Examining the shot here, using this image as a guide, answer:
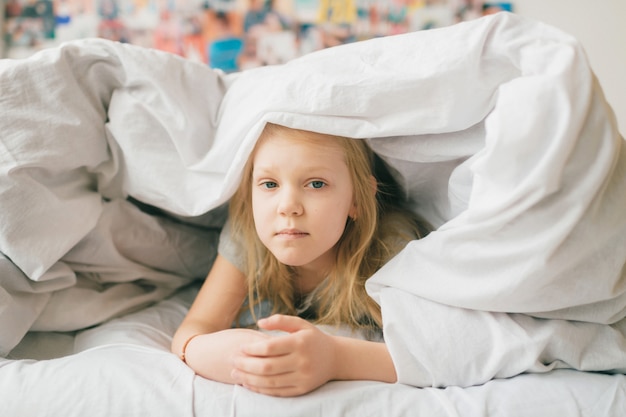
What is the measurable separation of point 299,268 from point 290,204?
0.21 meters

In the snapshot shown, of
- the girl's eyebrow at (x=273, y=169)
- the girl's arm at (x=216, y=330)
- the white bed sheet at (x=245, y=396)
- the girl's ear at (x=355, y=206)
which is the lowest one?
the girl's arm at (x=216, y=330)

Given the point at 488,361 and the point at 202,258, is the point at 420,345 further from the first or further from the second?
the point at 202,258

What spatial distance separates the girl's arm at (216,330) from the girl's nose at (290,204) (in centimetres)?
15

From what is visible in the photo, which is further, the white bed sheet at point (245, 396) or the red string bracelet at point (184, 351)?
the red string bracelet at point (184, 351)

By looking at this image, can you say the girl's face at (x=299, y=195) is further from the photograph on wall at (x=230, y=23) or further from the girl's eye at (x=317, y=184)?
the photograph on wall at (x=230, y=23)

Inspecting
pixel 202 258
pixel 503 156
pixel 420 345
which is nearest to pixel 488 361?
pixel 420 345

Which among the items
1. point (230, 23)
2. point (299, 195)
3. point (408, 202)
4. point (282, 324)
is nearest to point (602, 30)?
point (408, 202)

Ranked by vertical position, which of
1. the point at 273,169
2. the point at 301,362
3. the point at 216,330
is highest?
the point at 273,169

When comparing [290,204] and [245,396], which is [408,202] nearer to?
[290,204]

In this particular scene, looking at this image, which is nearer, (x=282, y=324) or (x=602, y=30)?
(x=282, y=324)

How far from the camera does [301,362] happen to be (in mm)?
561

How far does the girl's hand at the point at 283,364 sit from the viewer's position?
1.82 feet

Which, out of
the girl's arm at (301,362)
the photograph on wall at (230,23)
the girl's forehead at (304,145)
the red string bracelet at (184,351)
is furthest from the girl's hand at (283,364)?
the photograph on wall at (230,23)

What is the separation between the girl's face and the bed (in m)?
Result: 0.04
